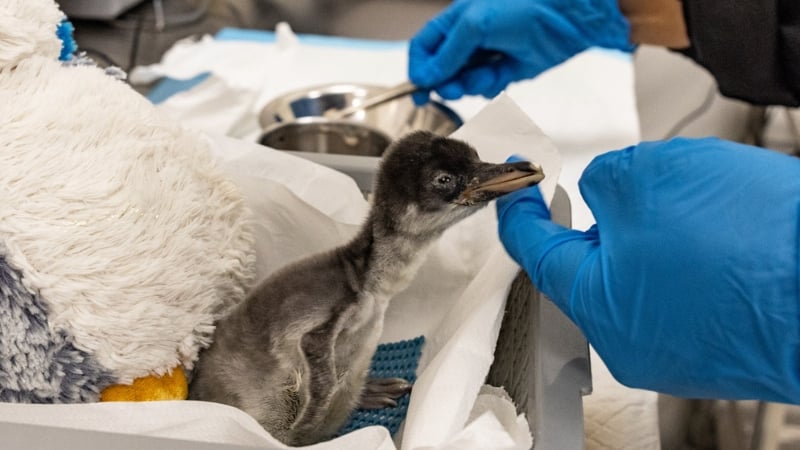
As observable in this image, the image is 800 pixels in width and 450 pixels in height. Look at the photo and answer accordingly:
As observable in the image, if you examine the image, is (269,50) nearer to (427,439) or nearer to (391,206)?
Answer: (391,206)

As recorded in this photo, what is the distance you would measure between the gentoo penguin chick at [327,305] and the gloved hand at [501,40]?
39cm

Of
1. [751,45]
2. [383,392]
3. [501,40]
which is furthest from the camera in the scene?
[501,40]

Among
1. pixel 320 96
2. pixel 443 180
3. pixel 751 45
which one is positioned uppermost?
pixel 443 180

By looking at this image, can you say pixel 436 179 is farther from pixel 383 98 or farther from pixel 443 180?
pixel 383 98

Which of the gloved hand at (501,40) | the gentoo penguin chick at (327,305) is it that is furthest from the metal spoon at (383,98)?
the gentoo penguin chick at (327,305)

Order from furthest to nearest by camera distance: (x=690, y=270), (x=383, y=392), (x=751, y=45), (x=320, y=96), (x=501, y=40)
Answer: (x=320, y=96) → (x=501, y=40) → (x=751, y=45) → (x=383, y=392) → (x=690, y=270)

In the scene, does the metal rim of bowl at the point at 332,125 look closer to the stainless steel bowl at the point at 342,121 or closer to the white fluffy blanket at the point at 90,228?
the stainless steel bowl at the point at 342,121

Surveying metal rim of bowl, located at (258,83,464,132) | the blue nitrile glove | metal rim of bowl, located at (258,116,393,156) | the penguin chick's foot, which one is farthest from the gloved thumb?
metal rim of bowl, located at (258,83,464,132)

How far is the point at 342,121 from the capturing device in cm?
91

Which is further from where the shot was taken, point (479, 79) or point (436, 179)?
point (479, 79)

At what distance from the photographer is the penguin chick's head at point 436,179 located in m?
0.51

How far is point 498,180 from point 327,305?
130 mm

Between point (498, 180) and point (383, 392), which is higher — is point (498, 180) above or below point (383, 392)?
above

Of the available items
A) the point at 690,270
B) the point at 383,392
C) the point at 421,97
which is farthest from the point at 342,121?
the point at 690,270
